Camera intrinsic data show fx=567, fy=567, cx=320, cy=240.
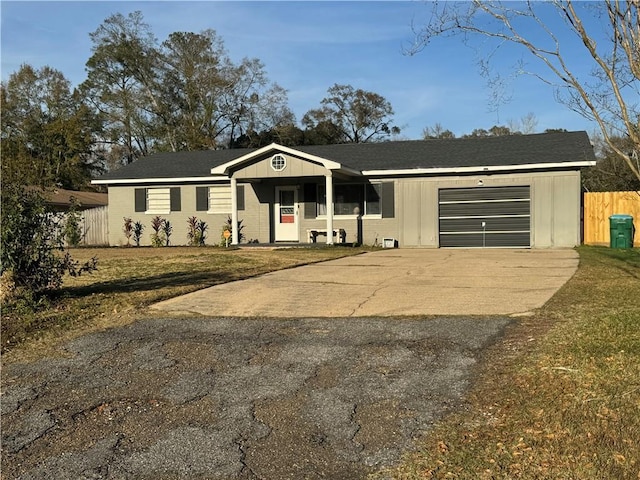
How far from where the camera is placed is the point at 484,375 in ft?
14.5

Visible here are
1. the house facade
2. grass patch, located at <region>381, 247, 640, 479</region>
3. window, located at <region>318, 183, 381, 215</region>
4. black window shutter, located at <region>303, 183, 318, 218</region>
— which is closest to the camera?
grass patch, located at <region>381, 247, 640, 479</region>

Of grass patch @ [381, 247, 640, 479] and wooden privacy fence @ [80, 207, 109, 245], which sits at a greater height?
wooden privacy fence @ [80, 207, 109, 245]

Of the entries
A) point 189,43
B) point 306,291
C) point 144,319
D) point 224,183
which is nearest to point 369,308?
point 306,291

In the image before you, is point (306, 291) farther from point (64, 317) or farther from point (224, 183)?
point (224, 183)

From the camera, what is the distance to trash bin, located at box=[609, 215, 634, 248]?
55.0ft

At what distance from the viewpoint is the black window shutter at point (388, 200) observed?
63.6 feet

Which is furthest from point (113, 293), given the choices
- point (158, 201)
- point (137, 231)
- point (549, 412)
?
point (137, 231)

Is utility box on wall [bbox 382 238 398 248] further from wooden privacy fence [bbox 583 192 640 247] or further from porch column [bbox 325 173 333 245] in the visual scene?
wooden privacy fence [bbox 583 192 640 247]

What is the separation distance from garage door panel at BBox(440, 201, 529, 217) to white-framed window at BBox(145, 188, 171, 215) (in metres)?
10.4

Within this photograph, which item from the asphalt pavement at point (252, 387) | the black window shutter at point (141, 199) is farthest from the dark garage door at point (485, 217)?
the black window shutter at point (141, 199)

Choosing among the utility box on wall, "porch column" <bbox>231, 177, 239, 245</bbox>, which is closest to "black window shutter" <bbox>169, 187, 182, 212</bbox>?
"porch column" <bbox>231, 177, 239, 245</bbox>

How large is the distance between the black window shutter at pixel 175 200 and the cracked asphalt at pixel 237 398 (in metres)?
16.1

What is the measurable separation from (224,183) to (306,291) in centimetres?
1346

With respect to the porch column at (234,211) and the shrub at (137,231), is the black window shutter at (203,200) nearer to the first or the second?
the porch column at (234,211)
